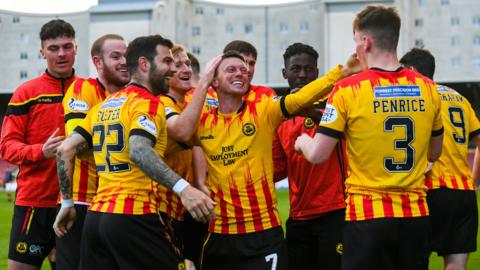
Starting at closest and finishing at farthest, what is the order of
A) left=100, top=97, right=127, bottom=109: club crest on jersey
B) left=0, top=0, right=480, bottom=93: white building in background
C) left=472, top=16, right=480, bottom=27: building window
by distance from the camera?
left=100, top=97, right=127, bottom=109: club crest on jersey → left=0, top=0, right=480, bottom=93: white building in background → left=472, top=16, right=480, bottom=27: building window

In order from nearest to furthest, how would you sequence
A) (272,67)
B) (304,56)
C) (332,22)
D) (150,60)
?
1. (150,60)
2. (304,56)
3. (332,22)
4. (272,67)

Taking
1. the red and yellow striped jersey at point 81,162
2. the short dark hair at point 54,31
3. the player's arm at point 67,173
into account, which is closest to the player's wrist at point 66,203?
the player's arm at point 67,173

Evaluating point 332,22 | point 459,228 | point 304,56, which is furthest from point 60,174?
point 332,22

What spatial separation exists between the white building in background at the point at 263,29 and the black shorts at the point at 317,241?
61.2 metres

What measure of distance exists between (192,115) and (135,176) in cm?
61

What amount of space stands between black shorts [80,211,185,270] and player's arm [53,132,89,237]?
19.4 inches

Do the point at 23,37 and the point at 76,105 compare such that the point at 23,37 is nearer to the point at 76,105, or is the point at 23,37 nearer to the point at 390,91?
the point at 76,105

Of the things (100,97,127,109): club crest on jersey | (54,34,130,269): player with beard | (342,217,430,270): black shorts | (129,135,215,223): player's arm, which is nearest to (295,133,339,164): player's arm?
(342,217,430,270): black shorts

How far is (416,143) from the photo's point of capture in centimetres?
437

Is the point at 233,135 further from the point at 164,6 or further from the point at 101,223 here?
the point at 164,6

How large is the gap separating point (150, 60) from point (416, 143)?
203 cm

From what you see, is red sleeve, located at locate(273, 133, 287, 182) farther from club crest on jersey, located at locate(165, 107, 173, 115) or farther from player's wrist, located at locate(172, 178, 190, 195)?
player's wrist, located at locate(172, 178, 190, 195)

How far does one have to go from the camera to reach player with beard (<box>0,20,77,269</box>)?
20.0 feet

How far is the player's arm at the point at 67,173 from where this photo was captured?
4.99 meters
